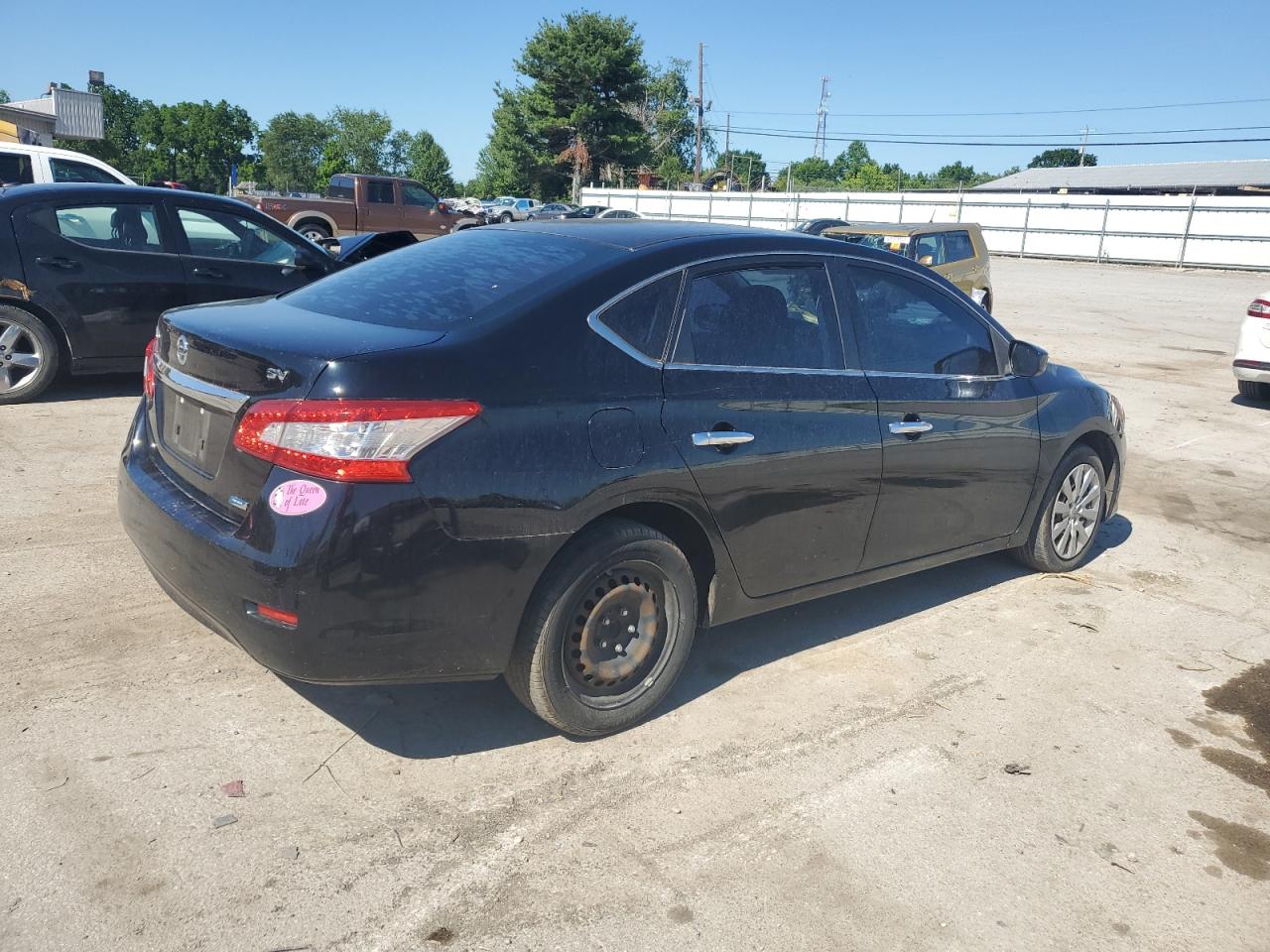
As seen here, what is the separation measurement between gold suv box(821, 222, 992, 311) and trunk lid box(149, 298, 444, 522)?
1093cm

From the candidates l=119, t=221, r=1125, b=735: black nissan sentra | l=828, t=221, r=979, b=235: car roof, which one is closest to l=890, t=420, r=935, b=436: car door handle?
l=119, t=221, r=1125, b=735: black nissan sentra

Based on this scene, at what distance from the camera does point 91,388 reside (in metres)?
8.27

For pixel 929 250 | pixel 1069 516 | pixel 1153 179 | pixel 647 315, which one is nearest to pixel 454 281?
pixel 647 315

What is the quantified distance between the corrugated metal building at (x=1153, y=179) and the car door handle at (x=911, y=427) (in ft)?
186

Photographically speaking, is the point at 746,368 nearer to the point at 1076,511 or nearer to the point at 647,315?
the point at 647,315

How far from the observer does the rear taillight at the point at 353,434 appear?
2.79 metres

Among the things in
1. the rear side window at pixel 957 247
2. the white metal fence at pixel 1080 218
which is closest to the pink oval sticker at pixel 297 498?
the rear side window at pixel 957 247

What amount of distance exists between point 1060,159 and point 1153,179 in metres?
84.0

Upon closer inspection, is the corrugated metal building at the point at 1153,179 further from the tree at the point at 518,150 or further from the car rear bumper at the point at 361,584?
the car rear bumper at the point at 361,584

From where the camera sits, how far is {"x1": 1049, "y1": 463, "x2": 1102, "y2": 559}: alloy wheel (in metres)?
5.28

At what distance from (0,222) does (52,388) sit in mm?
1514

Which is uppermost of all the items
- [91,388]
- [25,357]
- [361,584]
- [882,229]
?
[882,229]

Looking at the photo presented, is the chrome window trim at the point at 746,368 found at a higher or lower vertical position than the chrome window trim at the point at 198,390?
higher

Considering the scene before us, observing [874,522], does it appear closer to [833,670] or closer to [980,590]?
[833,670]
